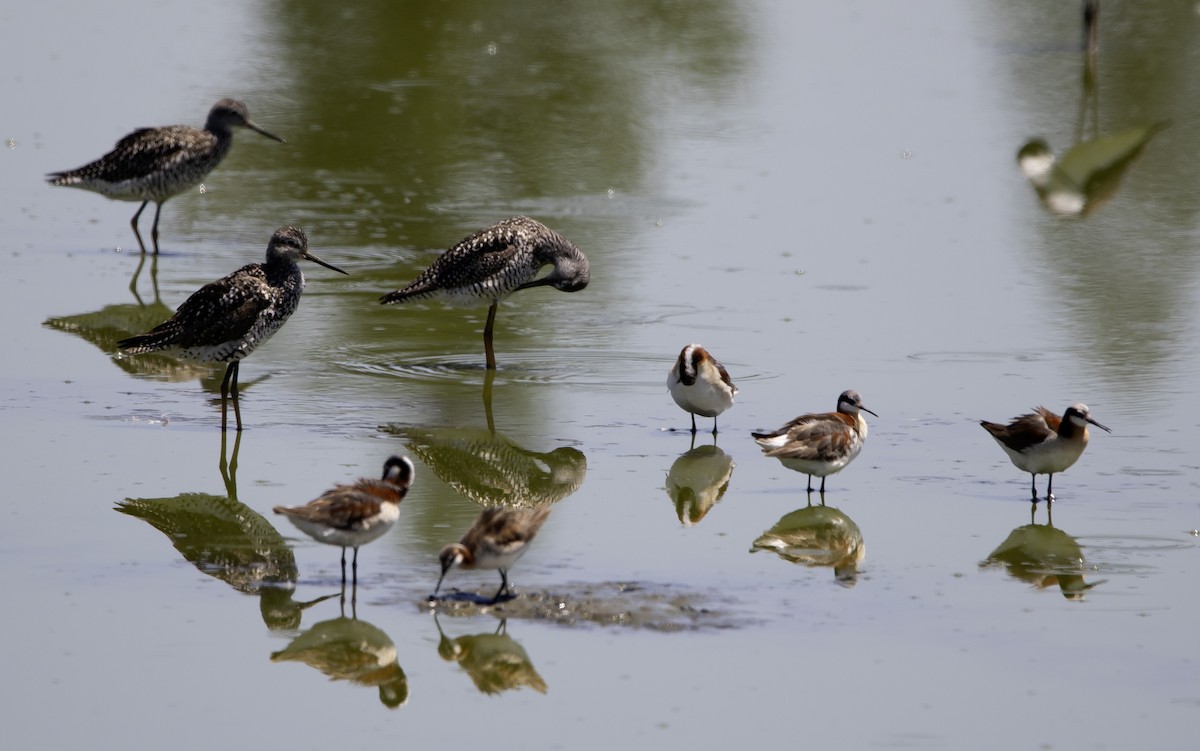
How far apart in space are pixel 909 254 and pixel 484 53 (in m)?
12.3

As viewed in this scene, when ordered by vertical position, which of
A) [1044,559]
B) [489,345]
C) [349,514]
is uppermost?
[489,345]

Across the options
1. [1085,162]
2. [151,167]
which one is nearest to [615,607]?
[151,167]

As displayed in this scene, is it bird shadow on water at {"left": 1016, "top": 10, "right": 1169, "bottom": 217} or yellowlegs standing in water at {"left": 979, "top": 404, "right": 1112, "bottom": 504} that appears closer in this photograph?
yellowlegs standing in water at {"left": 979, "top": 404, "right": 1112, "bottom": 504}

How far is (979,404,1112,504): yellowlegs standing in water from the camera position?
34.3 feet

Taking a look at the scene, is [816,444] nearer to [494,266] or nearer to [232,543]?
[232,543]

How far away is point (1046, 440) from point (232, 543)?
4.74 meters

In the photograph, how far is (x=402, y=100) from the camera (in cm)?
2481

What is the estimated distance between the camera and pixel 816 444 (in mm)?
10531

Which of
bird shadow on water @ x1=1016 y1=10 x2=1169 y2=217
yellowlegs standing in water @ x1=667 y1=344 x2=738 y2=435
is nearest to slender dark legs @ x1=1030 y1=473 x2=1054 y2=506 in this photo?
A: yellowlegs standing in water @ x1=667 y1=344 x2=738 y2=435

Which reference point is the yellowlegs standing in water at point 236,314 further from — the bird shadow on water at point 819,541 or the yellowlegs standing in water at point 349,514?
the bird shadow on water at point 819,541

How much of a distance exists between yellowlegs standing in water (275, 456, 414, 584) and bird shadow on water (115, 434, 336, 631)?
0.32m

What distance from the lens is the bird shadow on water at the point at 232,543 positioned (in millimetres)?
8836

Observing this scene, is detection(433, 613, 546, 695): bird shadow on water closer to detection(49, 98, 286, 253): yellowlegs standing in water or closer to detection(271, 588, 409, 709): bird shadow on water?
detection(271, 588, 409, 709): bird shadow on water

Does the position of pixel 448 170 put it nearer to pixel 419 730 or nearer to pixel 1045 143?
pixel 1045 143
